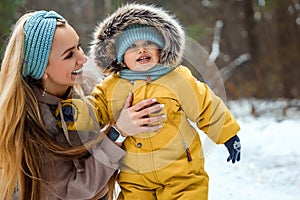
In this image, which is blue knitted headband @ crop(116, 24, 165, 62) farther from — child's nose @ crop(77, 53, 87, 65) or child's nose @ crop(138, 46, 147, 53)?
child's nose @ crop(77, 53, 87, 65)

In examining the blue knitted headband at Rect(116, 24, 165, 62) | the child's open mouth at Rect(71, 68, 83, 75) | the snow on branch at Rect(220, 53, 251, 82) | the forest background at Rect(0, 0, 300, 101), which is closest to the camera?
the blue knitted headband at Rect(116, 24, 165, 62)

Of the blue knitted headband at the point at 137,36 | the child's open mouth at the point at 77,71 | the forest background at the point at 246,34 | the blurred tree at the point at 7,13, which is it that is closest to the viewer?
the blue knitted headband at the point at 137,36

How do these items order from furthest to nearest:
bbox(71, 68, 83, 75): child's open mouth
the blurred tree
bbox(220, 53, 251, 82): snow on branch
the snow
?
bbox(220, 53, 251, 82): snow on branch < the blurred tree < the snow < bbox(71, 68, 83, 75): child's open mouth

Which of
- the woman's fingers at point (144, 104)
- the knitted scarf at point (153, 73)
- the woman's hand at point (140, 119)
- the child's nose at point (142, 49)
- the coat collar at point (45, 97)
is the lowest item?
the woman's hand at point (140, 119)

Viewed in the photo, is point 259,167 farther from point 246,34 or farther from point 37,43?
point 246,34

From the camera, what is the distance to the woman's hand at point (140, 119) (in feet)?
6.36

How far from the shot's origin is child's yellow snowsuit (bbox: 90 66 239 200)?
6.40ft

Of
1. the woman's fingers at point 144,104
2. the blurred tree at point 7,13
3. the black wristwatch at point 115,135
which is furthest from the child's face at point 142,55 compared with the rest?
the blurred tree at point 7,13

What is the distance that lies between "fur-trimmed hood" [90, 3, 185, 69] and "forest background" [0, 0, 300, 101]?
6.63m

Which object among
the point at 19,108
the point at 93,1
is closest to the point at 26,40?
the point at 19,108

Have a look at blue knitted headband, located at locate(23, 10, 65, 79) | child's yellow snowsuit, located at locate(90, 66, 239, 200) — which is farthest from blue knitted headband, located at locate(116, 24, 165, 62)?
blue knitted headband, located at locate(23, 10, 65, 79)

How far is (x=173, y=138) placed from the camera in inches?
77.1

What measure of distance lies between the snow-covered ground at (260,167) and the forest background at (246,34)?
4470 millimetres

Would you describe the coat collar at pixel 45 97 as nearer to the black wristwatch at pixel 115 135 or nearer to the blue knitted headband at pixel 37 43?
the blue knitted headband at pixel 37 43
